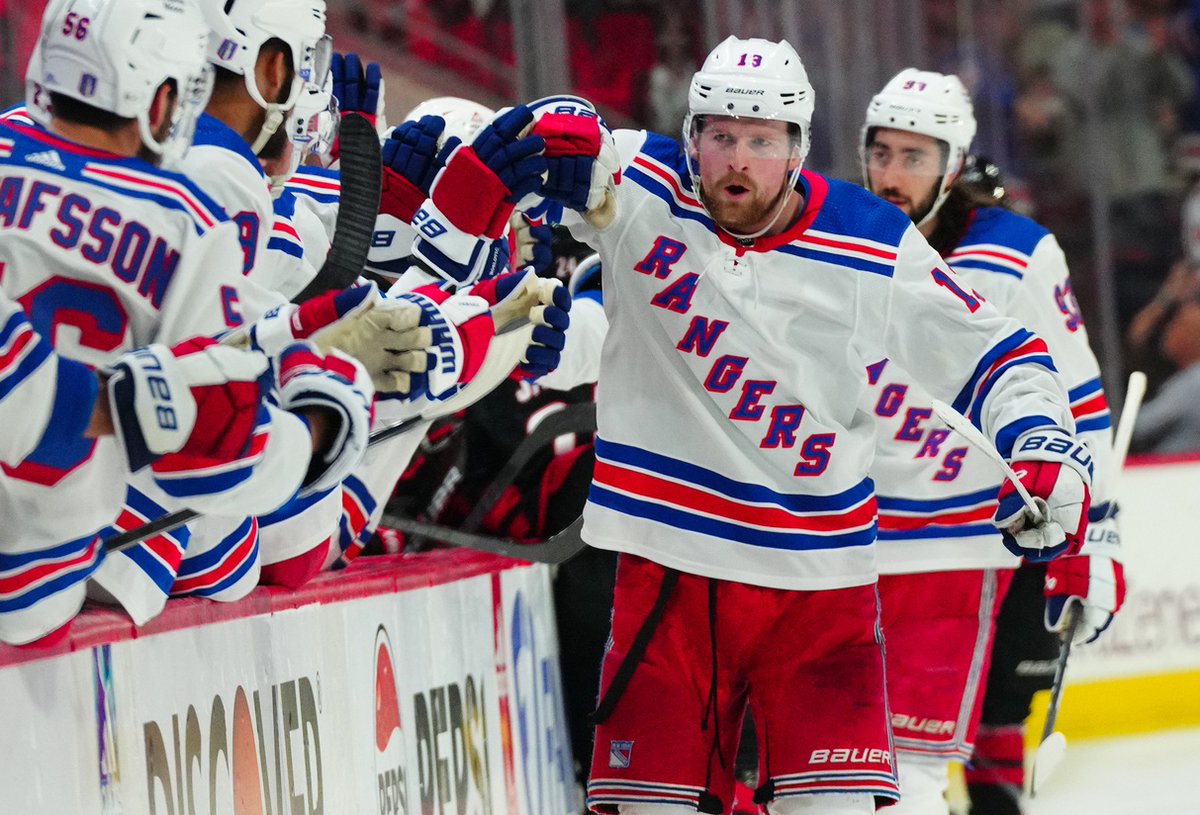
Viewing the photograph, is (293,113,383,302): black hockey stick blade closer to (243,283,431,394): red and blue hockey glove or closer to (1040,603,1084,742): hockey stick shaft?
(243,283,431,394): red and blue hockey glove

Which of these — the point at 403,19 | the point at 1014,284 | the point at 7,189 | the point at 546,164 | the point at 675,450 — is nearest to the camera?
the point at 7,189

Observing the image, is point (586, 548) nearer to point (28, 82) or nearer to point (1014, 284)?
point (1014, 284)

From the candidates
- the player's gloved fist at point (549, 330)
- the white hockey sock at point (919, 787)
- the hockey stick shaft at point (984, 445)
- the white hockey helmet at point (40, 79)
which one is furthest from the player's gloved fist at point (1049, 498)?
the white hockey helmet at point (40, 79)

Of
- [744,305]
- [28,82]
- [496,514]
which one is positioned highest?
[28,82]

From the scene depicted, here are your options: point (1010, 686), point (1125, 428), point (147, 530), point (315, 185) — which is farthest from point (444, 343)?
point (1125, 428)

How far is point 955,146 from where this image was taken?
3541 mm

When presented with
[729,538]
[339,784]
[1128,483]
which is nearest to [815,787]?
[729,538]

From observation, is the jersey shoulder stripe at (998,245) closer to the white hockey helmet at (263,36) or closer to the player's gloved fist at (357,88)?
the player's gloved fist at (357,88)

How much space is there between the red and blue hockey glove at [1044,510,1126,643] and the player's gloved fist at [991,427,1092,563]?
1.00 m

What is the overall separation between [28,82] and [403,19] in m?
3.98

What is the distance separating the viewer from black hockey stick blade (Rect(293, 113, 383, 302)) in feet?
7.95

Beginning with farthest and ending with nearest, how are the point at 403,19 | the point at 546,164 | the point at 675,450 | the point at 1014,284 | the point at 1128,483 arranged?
1. the point at 403,19
2. the point at 1128,483
3. the point at 1014,284
4. the point at 675,450
5. the point at 546,164

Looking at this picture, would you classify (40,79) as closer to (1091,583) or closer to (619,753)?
(619,753)

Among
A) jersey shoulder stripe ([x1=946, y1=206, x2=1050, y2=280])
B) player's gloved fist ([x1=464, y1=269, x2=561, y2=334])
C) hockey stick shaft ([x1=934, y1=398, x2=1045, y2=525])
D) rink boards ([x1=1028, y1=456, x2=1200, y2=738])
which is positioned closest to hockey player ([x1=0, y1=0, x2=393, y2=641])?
player's gloved fist ([x1=464, y1=269, x2=561, y2=334])
